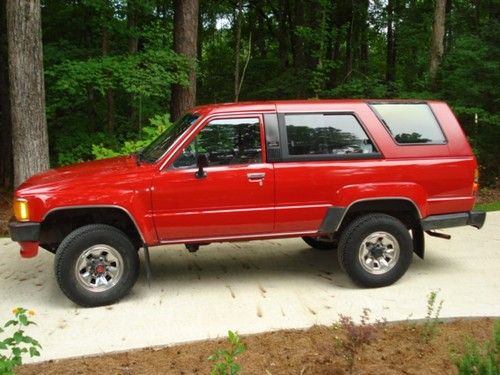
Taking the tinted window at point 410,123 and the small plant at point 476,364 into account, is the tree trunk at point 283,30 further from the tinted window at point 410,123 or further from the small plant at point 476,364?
the small plant at point 476,364

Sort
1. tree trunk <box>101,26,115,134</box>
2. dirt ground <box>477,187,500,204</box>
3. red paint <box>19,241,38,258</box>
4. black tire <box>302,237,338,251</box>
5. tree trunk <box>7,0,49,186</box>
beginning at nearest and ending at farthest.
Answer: red paint <box>19,241,38,258</box>
black tire <box>302,237,338,251</box>
tree trunk <box>7,0,49,186</box>
dirt ground <box>477,187,500,204</box>
tree trunk <box>101,26,115,134</box>

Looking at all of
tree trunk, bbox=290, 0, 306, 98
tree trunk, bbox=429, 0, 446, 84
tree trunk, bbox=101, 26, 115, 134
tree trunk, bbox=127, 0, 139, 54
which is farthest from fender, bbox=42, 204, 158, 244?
tree trunk, bbox=290, 0, 306, 98

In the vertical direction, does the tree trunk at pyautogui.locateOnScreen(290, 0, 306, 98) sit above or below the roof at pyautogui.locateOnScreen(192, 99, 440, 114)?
above

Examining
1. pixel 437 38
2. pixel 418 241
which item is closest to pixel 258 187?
pixel 418 241

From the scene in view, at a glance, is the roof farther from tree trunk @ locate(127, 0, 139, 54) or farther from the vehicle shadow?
tree trunk @ locate(127, 0, 139, 54)

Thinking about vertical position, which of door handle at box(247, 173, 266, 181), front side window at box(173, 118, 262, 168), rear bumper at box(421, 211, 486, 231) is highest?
front side window at box(173, 118, 262, 168)

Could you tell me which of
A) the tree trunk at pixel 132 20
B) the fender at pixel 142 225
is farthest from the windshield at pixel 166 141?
the tree trunk at pixel 132 20

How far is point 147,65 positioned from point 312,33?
840cm

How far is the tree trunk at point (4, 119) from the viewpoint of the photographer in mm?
15320

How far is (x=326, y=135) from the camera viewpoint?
5660 millimetres

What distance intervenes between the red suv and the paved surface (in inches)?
13.9

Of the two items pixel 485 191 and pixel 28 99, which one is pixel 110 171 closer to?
pixel 28 99

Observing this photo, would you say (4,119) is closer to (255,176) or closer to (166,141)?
(166,141)

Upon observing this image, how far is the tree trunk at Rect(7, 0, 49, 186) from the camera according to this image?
345 inches
